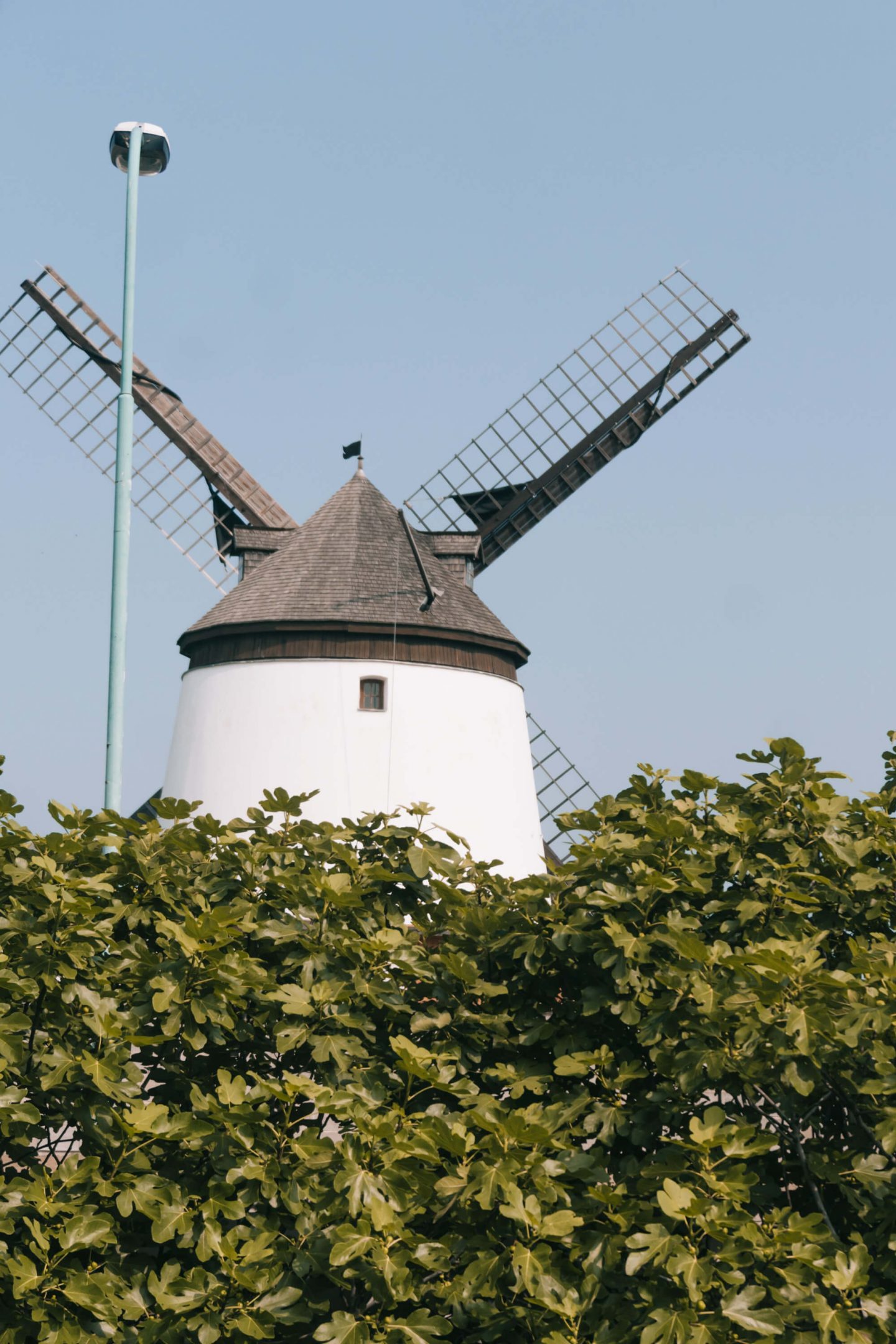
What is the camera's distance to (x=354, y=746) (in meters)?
21.2

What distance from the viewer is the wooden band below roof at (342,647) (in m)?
21.6

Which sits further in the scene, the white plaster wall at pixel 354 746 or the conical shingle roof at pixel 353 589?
the conical shingle roof at pixel 353 589

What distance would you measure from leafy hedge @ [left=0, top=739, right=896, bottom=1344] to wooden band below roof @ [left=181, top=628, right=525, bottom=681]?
48.3 feet

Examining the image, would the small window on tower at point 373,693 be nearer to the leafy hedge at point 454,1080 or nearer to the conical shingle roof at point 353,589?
the conical shingle roof at point 353,589

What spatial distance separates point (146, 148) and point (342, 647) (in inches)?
347

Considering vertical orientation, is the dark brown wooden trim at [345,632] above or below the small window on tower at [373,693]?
above

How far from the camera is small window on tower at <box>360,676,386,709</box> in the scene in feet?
70.3

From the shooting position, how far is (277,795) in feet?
22.4

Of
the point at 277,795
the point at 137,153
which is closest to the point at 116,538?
the point at 137,153

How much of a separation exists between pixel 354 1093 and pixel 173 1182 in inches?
35.6

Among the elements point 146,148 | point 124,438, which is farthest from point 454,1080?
point 146,148

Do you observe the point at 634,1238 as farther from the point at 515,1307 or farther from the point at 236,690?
the point at 236,690

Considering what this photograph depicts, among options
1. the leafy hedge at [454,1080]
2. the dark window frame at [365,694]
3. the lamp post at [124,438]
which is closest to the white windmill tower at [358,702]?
the dark window frame at [365,694]

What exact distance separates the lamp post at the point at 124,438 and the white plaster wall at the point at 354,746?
7785mm
